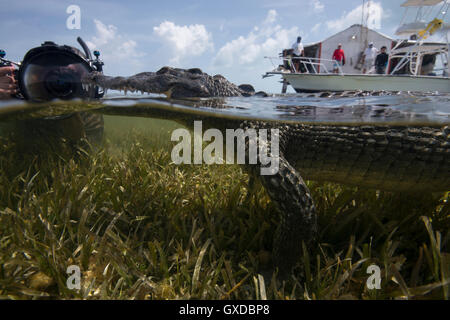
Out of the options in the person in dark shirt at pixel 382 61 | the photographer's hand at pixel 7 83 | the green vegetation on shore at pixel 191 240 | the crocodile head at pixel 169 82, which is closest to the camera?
the green vegetation on shore at pixel 191 240

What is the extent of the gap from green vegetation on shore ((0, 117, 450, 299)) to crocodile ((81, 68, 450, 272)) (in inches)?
7.4

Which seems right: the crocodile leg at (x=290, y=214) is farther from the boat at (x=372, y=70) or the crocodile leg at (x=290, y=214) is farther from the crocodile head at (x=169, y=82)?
the boat at (x=372, y=70)

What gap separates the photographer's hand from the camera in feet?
10.0

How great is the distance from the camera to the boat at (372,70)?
1157 centimetres

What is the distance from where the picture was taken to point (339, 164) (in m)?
2.14

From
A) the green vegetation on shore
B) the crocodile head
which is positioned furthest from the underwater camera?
the green vegetation on shore

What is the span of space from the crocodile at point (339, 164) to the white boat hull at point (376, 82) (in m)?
10.5

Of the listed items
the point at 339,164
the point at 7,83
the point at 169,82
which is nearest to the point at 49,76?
the point at 7,83

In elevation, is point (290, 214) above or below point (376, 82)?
below

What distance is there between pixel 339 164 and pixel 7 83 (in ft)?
13.1

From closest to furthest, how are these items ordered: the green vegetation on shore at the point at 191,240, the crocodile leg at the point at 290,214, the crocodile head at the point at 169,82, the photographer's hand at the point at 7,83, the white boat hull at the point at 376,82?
the green vegetation on shore at the point at 191,240 → the crocodile leg at the point at 290,214 → the crocodile head at the point at 169,82 → the photographer's hand at the point at 7,83 → the white boat hull at the point at 376,82

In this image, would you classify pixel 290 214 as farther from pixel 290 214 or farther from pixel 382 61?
pixel 382 61

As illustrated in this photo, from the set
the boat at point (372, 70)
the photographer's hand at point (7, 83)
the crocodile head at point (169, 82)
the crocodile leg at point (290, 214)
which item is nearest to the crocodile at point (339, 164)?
the crocodile leg at point (290, 214)
